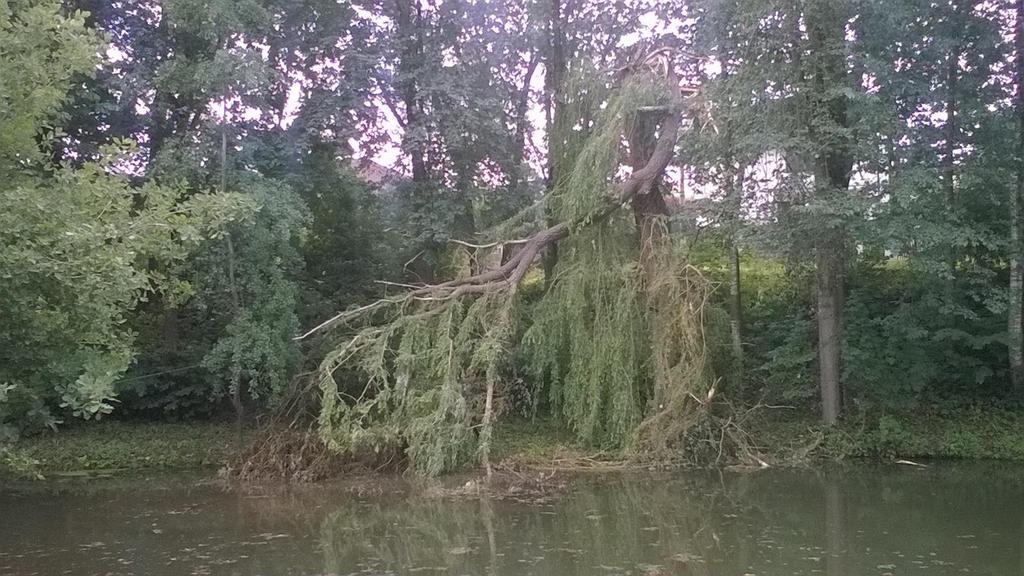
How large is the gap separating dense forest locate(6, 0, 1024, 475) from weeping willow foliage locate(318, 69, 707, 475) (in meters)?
0.04

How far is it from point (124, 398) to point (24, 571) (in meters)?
8.46

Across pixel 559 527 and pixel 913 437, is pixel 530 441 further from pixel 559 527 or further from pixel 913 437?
pixel 913 437

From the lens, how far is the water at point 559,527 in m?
6.70

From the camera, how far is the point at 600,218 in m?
11.5

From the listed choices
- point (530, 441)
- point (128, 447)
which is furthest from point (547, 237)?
point (128, 447)

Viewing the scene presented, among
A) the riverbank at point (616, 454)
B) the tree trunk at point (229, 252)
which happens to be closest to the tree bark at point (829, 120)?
the riverbank at point (616, 454)

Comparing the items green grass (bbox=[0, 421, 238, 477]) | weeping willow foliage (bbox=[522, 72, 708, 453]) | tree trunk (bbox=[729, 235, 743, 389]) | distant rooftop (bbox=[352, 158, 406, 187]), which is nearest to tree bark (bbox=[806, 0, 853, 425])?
tree trunk (bbox=[729, 235, 743, 389])

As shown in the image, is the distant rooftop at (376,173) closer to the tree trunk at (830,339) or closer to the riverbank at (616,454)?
the riverbank at (616,454)

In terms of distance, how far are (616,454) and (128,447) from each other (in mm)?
7896

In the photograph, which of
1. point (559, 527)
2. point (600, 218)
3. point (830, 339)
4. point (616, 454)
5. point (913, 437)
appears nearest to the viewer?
point (559, 527)

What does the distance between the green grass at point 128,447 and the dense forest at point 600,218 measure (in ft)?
1.43

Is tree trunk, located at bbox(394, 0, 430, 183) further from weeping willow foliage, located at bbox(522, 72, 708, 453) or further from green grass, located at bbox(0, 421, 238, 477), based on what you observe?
green grass, located at bbox(0, 421, 238, 477)

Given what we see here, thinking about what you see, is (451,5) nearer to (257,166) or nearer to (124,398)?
(257,166)

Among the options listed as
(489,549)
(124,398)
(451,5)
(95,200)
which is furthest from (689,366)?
(124,398)
